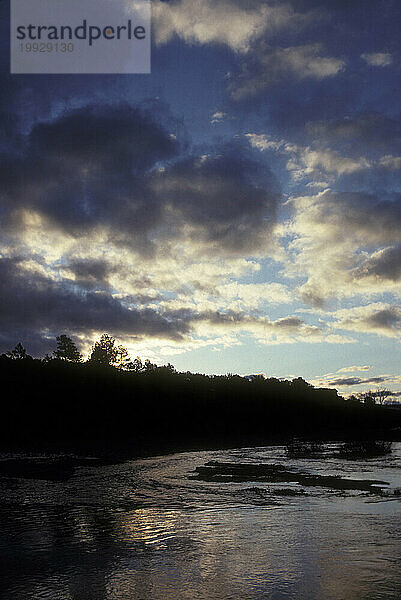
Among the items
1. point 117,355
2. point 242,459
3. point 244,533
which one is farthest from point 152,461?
point 117,355

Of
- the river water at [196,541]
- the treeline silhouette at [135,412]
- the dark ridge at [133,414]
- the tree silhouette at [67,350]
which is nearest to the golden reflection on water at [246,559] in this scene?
the river water at [196,541]

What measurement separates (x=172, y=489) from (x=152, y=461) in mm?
6996

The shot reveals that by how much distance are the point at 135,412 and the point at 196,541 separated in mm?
33708

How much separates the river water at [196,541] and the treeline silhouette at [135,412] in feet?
39.9

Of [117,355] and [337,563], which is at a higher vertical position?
[117,355]

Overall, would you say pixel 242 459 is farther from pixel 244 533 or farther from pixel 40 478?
pixel 244 533

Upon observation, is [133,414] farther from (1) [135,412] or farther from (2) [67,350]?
(2) [67,350]

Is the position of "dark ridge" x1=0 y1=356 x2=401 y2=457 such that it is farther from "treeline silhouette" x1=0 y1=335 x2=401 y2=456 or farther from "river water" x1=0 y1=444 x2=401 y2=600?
"river water" x1=0 y1=444 x2=401 y2=600

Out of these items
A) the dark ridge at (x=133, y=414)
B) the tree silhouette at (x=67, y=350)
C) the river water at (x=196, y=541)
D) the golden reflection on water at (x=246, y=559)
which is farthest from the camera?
the tree silhouette at (x=67, y=350)

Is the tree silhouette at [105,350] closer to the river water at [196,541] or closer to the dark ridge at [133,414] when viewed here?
the dark ridge at [133,414]

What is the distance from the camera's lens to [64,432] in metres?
31.0

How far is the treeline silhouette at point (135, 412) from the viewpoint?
29.4 metres

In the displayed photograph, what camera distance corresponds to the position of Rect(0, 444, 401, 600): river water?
5105 millimetres

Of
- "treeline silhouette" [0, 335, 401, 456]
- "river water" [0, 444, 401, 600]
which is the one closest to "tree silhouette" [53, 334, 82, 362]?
"treeline silhouette" [0, 335, 401, 456]
